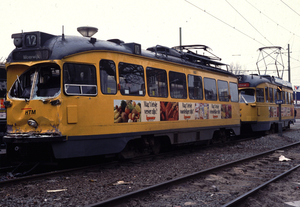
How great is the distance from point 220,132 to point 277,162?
13.7 feet

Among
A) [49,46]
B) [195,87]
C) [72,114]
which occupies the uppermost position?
[49,46]

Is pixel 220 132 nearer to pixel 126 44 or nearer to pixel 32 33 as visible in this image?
pixel 126 44

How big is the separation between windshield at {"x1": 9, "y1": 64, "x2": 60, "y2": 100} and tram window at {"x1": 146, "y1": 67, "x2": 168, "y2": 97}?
106 inches

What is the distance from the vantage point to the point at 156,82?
9.37 metres

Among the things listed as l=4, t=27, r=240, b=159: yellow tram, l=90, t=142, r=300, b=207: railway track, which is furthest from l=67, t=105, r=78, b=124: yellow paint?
l=90, t=142, r=300, b=207: railway track

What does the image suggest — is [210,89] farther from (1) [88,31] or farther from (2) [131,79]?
(1) [88,31]

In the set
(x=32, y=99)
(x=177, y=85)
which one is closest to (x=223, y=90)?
(x=177, y=85)

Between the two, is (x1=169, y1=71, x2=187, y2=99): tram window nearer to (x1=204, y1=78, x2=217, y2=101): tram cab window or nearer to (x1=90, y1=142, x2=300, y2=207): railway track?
(x1=204, y1=78, x2=217, y2=101): tram cab window

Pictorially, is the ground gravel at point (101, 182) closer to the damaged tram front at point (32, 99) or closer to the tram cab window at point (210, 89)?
the damaged tram front at point (32, 99)

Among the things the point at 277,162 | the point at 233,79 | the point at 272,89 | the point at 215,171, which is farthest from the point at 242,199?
A: the point at 272,89

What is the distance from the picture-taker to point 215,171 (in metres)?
7.75

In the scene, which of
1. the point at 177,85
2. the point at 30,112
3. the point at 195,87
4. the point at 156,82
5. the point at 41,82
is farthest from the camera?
the point at 195,87

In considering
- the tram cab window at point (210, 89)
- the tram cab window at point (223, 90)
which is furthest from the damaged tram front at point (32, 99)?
the tram cab window at point (223, 90)

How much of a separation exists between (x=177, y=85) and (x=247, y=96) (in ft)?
26.6
